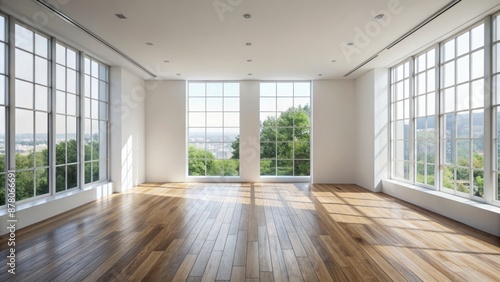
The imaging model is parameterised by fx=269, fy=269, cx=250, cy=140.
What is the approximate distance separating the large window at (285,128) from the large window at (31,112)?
229 inches

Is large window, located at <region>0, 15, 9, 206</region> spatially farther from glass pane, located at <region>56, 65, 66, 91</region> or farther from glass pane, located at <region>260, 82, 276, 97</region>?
glass pane, located at <region>260, 82, 276, 97</region>

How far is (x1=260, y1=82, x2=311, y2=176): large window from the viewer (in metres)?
9.08

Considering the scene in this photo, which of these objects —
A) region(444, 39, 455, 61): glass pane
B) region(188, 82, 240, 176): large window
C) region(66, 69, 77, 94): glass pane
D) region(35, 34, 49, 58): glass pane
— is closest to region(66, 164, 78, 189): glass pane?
region(66, 69, 77, 94): glass pane

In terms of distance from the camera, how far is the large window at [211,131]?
9094mm

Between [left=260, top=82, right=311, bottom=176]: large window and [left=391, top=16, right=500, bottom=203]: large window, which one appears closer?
[left=391, top=16, right=500, bottom=203]: large window

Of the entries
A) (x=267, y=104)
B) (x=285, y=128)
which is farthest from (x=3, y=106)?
(x=285, y=128)

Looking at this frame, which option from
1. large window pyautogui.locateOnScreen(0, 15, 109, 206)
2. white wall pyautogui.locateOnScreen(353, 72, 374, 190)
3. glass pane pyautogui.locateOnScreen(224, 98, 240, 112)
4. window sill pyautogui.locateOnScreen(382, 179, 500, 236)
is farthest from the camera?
glass pane pyautogui.locateOnScreen(224, 98, 240, 112)

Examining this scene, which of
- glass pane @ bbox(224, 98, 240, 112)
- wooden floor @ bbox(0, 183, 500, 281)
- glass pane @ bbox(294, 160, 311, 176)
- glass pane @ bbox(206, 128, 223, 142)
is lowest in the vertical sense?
wooden floor @ bbox(0, 183, 500, 281)

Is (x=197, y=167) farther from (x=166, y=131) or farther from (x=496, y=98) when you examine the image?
(x=496, y=98)


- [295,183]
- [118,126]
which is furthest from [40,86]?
[295,183]

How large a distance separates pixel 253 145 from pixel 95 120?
453 cm

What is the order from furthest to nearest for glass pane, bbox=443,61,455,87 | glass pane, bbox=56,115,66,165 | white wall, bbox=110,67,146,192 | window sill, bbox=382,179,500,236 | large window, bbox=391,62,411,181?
white wall, bbox=110,67,146,192
large window, bbox=391,62,411,181
glass pane, bbox=56,115,66,165
glass pane, bbox=443,61,455,87
window sill, bbox=382,179,500,236

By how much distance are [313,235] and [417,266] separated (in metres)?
1.33

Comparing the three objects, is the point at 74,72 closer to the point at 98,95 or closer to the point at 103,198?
the point at 98,95
